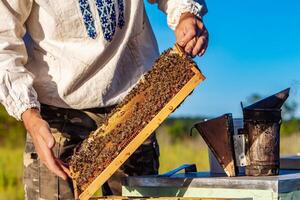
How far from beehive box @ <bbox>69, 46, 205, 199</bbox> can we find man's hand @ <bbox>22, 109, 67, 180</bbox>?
0.07 meters

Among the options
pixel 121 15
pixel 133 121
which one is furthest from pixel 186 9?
pixel 133 121

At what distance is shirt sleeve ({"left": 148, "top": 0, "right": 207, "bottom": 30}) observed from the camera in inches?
144

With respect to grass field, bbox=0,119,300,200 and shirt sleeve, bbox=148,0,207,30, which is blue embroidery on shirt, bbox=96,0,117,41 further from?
grass field, bbox=0,119,300,200

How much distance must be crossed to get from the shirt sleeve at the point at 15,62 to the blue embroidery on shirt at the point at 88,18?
23 centimetres

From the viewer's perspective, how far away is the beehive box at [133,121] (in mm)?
3092

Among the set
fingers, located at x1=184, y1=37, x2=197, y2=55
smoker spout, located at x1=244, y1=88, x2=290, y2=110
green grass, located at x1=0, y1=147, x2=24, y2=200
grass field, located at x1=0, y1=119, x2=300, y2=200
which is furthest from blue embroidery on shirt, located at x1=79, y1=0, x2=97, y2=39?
green grass, located at x1=0, y1=147, x2=24, y2=200

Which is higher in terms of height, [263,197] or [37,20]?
[37,20]

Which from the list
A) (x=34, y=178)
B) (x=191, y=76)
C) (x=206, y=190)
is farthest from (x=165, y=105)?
(x=34, y=178)

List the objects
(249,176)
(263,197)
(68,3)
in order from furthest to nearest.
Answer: (68,3) < (249,176) < (263,197)

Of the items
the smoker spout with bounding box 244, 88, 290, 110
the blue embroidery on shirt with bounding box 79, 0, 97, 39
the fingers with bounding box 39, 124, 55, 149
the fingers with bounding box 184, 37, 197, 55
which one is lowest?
the fingers with bounding box 39, 124, 55, 149

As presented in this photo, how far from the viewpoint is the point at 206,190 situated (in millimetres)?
3145

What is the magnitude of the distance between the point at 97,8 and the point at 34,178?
→ 31.4 inches

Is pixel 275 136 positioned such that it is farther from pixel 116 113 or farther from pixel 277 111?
pixel 116 113

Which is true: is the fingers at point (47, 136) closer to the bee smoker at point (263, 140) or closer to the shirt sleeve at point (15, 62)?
the shirt sleeve at point (15, 62)
